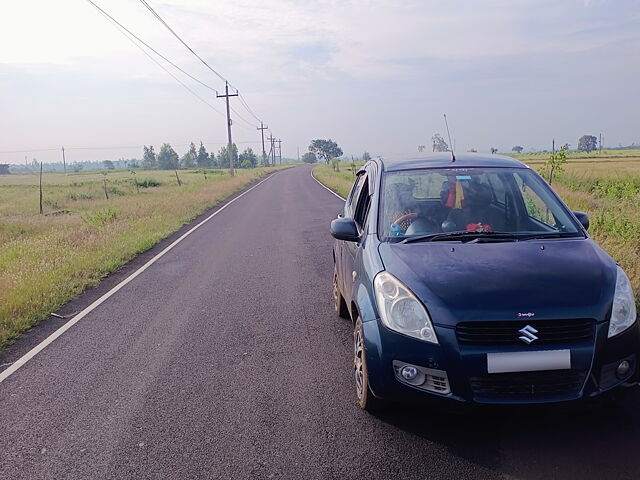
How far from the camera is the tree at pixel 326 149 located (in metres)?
160

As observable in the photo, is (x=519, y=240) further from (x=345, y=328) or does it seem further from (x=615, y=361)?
(x=345, y=328)

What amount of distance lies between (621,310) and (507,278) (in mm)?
672

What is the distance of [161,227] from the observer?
1518 centimetres

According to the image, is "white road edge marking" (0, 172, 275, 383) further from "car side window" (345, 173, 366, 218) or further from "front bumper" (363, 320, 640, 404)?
"front bumper" (363, 320, 640, 404)

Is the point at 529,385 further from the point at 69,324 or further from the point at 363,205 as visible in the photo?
the point at 69,324

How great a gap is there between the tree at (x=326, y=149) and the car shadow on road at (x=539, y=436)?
154321 millimetres

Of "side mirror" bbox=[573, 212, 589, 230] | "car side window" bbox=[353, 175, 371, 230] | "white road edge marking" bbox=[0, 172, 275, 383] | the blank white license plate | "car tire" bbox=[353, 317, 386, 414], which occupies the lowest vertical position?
"white road edge marking" bbox=[0, 172, 275, 383]

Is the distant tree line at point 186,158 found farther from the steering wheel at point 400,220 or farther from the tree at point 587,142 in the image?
the steering wheel at point 400,220

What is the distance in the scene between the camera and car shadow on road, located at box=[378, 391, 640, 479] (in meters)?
2.95

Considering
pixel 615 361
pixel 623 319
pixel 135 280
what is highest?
pixel 623 319

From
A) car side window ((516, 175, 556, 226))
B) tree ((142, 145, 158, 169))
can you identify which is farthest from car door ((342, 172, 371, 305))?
tree ((142, 145, 158, 169))

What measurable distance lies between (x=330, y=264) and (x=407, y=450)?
575 centimetres

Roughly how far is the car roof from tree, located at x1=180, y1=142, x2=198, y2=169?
144 m

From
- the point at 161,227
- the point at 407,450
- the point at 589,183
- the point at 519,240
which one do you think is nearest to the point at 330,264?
the point at 519,240
